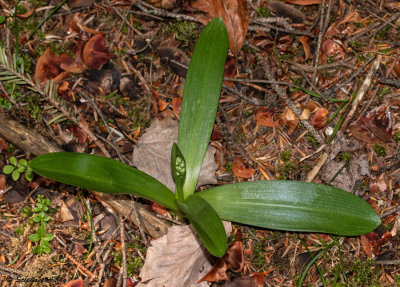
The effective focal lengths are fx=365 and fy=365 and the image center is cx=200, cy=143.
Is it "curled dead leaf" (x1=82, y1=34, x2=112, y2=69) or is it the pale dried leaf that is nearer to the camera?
the pale dried leaf

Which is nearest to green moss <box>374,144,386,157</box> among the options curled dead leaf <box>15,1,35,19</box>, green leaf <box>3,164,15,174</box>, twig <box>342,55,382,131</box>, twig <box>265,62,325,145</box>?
twig <box>342,55,382,131</box>

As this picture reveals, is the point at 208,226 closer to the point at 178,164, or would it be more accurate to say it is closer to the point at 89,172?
the point at 178,164

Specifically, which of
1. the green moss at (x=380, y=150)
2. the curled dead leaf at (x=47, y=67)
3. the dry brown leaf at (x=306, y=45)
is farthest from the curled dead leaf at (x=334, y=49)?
the curled dead leaf at (x=47, y=67)

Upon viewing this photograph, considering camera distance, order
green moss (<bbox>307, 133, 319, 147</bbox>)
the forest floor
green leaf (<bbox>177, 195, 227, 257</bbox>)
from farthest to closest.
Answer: green moss (<bbox>307, 133, 319, 147</bbox>)
the forest floor
green leaf (<bbox>177, 195, 227, 257</bbox>)

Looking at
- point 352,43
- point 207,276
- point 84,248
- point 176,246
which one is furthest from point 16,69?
point 352,43

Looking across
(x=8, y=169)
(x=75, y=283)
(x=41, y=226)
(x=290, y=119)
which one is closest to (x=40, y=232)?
(x=41, y=226)

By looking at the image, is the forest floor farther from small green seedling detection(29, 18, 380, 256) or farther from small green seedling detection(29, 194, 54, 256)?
small green seedling detection(29, 18, 380, 256)

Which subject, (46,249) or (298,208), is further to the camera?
(46,249)
